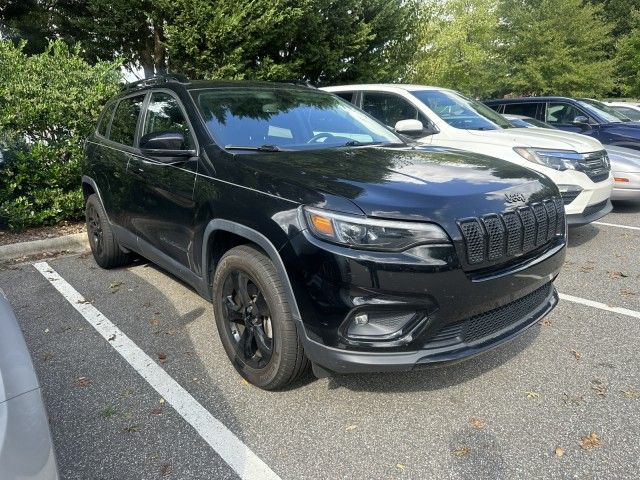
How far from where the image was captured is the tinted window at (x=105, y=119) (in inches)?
189

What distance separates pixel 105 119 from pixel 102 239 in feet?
3.92

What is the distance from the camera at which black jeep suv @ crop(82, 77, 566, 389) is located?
227cm

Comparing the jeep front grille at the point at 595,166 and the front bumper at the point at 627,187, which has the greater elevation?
the jeep front grille at the point at 595,166

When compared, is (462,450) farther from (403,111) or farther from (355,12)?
(355,12)

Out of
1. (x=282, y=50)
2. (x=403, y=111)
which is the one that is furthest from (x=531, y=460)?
(x=282, y=50)

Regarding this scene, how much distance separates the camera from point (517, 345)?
3.33 m

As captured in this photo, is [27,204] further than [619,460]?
Yes

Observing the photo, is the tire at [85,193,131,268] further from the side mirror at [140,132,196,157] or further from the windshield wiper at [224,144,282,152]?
the windshield wiper at [224,144,282,152]

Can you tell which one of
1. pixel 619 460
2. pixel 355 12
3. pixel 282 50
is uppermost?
pixel 355 12

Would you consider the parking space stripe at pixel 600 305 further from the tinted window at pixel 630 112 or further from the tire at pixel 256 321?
the tinted window at pixel 630 112

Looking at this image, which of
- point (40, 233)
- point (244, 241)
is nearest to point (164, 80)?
point (244, 241)

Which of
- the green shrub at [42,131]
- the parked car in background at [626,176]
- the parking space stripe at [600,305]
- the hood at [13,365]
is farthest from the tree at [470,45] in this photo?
the hood at [13,365]

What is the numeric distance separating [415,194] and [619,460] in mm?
1544

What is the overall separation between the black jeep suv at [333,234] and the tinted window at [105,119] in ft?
4.08
